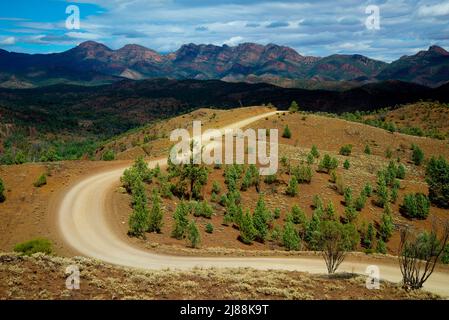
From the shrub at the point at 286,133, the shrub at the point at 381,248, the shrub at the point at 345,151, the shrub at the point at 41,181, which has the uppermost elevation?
the shrub at the point at 286,133

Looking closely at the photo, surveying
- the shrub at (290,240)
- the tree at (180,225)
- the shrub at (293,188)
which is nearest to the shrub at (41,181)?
the tree at (180,225)

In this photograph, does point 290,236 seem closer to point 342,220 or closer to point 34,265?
point 342,220

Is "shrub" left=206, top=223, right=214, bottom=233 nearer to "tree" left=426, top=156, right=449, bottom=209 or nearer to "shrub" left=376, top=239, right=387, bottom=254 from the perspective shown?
"shrub" left=376, top=239, right=387, bottom=254

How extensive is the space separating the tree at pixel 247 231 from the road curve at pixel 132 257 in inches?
238

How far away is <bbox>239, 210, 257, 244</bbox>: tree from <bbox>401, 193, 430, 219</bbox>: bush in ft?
60.2

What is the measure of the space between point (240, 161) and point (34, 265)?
29883 millimetres

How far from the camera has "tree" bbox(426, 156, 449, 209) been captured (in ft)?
143

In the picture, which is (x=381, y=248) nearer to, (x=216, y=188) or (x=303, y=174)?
(x=303, y=174)

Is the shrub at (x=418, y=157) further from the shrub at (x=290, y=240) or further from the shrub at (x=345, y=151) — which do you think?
the shrub at (x=290, y=240)

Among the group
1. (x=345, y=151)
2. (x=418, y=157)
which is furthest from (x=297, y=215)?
(x=418, y=157)

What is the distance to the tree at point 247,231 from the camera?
29.4m

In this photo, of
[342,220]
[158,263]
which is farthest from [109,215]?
[342,220]

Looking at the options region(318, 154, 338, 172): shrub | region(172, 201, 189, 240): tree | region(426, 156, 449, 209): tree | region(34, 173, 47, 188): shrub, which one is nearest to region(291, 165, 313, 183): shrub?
region(318, 154, 338, 172): shrub
